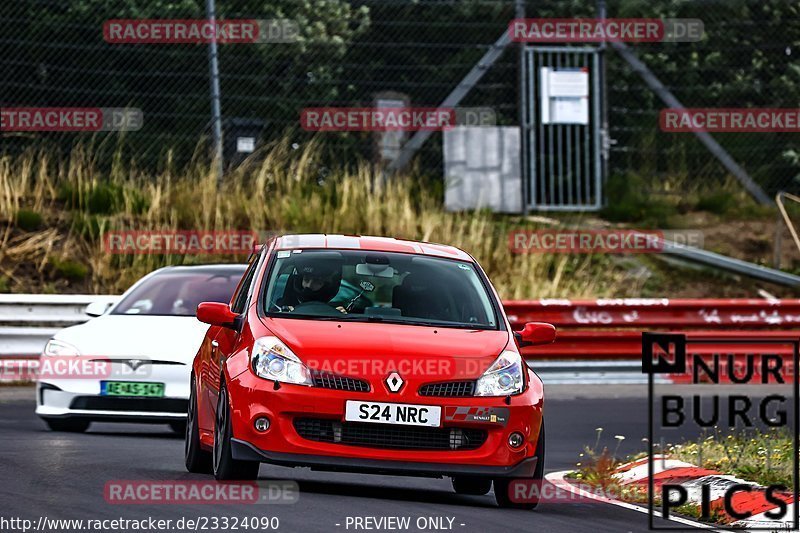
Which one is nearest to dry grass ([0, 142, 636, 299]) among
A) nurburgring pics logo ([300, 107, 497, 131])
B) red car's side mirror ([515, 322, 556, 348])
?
nurburgring pics logo ([300, 107, 497, 131])

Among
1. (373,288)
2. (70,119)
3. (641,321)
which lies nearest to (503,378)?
(373,288)

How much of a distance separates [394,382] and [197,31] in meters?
14.7


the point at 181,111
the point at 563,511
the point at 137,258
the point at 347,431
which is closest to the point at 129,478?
the point at 347,431

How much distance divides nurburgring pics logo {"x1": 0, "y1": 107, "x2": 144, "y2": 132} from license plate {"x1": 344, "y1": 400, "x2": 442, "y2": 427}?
14414 mm

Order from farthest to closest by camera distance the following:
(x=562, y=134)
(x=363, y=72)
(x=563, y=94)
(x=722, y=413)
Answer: (x=562, y=134)
(x=363, y=72)
(x=563, y=94)
(x=722, y=413)

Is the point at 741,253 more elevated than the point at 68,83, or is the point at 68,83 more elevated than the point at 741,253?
the point at 68,83

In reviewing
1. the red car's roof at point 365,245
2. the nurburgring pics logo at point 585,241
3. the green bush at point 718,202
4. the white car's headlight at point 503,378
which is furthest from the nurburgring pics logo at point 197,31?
the white car's headlight at point 503,378

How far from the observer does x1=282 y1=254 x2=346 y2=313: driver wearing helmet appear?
9.96m

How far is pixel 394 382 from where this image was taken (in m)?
9.05

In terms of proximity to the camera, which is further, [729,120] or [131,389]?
[729,120]

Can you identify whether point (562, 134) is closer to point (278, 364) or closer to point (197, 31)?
point (197, 31)

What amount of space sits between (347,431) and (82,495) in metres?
1.43

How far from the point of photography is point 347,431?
29.7ft

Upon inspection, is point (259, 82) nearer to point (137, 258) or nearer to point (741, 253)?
point (137, 258)
